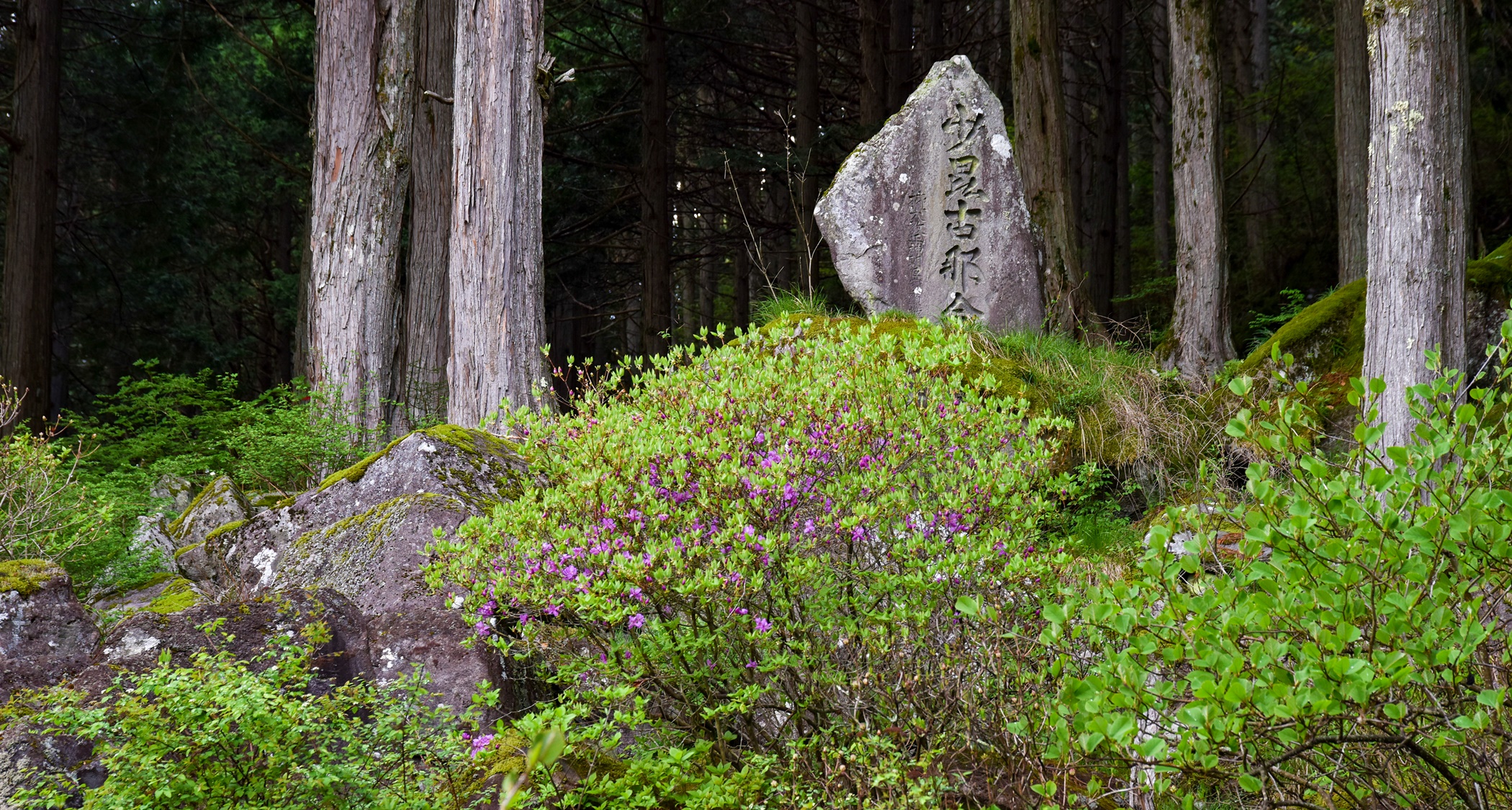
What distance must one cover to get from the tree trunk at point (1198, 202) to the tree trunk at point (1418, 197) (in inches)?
120

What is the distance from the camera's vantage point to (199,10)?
44.3 feet

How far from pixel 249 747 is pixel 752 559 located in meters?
1.38

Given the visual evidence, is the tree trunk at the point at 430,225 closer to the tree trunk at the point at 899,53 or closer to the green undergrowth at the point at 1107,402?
the green undergrowth at the point at 1107,402

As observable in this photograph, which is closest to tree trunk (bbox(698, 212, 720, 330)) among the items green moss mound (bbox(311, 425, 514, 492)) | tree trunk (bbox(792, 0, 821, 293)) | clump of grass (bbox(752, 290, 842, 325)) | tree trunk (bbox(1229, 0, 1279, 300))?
tree trunk (bbox(792, 0, 821, 293))

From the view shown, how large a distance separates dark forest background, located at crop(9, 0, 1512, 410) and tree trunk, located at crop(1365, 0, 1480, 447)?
6704 millimetres

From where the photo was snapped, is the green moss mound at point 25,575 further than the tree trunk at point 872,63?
No

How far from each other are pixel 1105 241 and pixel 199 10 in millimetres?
12561

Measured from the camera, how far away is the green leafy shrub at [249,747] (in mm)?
2502

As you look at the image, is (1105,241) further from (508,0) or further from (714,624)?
(714,624)

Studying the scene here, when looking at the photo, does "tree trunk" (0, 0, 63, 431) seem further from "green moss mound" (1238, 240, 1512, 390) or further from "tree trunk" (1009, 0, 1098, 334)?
"green moss mound" (1238, 240, 1512, 390)

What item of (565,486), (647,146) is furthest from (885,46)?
(565,486)

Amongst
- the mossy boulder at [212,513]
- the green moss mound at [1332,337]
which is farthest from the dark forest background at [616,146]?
the mossy boulder at [212,513]

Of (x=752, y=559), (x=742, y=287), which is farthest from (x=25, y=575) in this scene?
(x=742, y=287)

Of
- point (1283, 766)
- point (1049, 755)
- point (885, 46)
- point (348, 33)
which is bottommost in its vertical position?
point (1283, 766)
